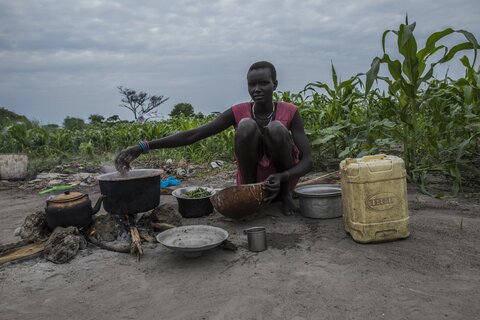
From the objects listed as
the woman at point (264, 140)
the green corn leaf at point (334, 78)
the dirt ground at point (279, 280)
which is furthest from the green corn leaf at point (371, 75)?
the green corn leaf at point (334, 78)

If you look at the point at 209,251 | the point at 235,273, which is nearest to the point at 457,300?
the point at 235,273

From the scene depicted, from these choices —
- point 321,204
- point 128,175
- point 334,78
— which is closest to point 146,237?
point 128,175

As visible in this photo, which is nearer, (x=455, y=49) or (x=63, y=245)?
(x=63, y=245)

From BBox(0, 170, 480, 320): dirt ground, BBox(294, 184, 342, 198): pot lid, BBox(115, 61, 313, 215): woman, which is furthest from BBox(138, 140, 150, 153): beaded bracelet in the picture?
BBox(294, 184, 342, 198): pot lid

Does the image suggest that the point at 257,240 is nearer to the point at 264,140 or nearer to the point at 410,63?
the point at 264,140

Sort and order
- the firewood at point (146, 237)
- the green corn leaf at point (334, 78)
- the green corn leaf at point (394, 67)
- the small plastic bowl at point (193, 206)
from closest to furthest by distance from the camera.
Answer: the firewood at point (146, 237) → the green corn leaf at point (394, 67) → the small plastic bowl at point (193, 206) → the green corn leaf at point (334, 78)

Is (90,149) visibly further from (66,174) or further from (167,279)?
(167,279)

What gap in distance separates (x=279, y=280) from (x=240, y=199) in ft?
2.65

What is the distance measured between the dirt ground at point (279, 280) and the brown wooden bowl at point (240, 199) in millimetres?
183

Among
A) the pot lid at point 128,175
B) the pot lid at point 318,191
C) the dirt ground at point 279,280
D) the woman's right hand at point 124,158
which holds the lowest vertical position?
the dirt ground at point 279,280

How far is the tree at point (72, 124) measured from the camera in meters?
11.6

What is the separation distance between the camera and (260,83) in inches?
105

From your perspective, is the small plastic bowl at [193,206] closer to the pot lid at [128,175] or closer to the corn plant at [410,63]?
the pot lid at [128,175]

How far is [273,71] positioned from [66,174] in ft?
14.1
